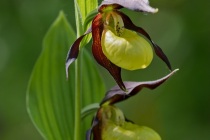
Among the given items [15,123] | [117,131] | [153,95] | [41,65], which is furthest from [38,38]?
[117,131]

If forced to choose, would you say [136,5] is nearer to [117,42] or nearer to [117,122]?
[117,42]

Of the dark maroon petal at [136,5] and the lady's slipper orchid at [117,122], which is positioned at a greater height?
the dark maroon petal at [136,5]

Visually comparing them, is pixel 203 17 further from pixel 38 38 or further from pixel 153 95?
pixel 38 38

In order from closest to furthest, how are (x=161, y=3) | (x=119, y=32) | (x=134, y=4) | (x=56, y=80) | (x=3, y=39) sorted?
1. (x=134, y=4)
2. (x=119, y=32)
3. (x=56, y=80)
4. (x=3, y=39)
5. (x=161, y=3)

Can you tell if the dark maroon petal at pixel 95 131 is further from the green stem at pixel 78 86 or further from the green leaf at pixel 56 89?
the green leaf at pixel 56 89

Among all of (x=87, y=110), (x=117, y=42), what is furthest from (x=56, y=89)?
(x=117, y=42)

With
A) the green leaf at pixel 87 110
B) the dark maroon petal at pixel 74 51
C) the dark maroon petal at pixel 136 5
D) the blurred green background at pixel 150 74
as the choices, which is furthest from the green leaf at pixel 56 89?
the blurred green background at pixel 150 74
